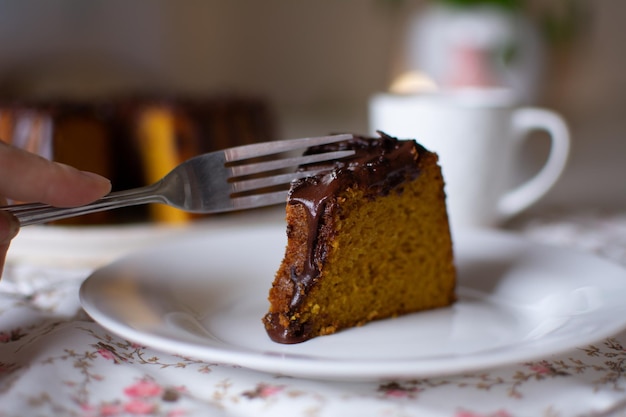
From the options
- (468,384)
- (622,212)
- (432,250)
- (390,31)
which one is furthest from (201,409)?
(390,31)

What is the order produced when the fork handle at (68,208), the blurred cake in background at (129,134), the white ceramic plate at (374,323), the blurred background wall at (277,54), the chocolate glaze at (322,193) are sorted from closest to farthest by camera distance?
the white ceramic plate at (374,323), the fork handle at (68,208), the chocolate glaze at (322,193), the blurred cake in background at (129,134), the blurred background wall at (277,54)

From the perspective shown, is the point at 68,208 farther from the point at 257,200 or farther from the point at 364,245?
the point at 364,245

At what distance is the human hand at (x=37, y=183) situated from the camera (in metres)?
0.87

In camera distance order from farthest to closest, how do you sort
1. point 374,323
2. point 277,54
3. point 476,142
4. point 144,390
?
point 277,54
point 476,142
point 374,323
point 144,390

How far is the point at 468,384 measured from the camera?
876 millimetres

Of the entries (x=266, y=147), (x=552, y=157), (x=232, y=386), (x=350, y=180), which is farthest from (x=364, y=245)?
(x=552, y=157)

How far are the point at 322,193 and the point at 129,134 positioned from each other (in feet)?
3.60

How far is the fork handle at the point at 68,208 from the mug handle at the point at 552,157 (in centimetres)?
102

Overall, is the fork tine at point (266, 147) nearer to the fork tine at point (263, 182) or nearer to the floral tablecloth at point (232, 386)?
the fork tine at point (263, 182)

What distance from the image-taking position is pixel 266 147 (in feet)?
3.67

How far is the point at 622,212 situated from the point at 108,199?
150cm

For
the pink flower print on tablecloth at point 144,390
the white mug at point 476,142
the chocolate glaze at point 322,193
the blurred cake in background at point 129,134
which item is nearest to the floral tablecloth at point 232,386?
the pink flower print on tablecloth at point 144,390

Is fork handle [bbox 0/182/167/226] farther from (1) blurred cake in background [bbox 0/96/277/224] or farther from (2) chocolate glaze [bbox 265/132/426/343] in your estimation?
(1) blurred cake in background [bbox 0/96/277/224]

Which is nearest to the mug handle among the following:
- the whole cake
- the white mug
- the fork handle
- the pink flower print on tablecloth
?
the white mug
